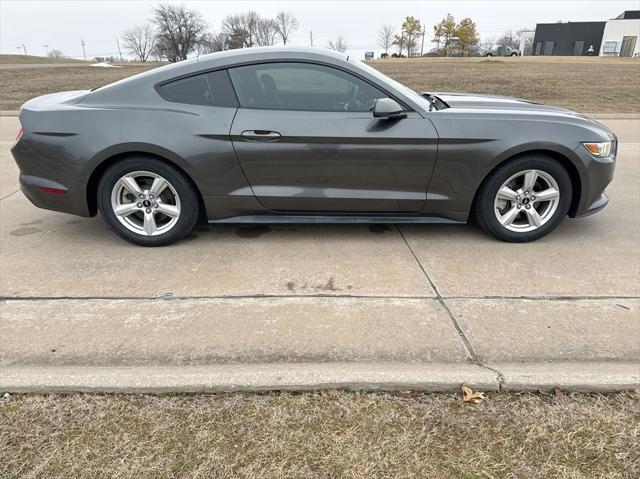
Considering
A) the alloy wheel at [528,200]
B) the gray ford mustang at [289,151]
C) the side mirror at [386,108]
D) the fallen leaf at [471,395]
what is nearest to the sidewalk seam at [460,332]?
the fallen leaf at [471,395]

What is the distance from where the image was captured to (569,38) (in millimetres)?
69062

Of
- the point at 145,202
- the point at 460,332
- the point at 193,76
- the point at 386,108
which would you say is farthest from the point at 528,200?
the point at 145,202

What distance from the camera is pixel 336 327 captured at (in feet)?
9.21

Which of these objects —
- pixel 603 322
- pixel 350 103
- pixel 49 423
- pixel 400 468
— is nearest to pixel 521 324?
pixel 603 322

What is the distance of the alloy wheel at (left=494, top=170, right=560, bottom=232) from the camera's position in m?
3.83

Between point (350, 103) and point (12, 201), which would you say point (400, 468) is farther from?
point (12, 201)

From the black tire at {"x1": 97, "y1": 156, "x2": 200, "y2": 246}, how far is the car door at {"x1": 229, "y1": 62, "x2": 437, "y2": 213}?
51 cm

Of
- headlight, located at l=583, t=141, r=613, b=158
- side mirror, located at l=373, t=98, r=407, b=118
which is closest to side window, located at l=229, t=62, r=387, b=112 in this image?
side mirror, located at l=373, t=98, r=407, b=118

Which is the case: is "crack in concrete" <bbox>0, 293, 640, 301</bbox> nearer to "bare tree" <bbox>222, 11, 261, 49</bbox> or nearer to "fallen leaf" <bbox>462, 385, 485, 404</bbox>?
"fallen leaf" <bbox>462, 385, 485, 404</bbox>

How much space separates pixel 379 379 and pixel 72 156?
2.87 meters

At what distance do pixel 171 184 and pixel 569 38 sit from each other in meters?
80.1

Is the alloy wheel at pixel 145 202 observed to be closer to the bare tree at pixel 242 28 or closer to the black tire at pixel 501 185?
the black tire at pixel 501 185

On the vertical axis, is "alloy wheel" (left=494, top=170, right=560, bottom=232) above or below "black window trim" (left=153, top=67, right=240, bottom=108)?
below

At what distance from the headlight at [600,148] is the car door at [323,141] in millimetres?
1237
